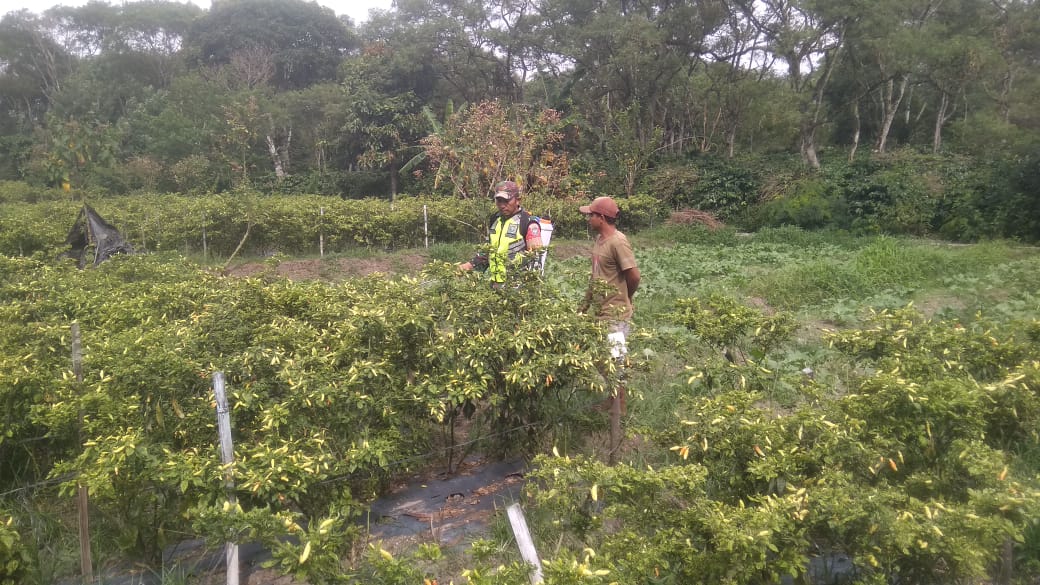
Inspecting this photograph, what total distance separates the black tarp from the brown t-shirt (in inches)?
271

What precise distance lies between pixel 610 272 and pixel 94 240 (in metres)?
7.73

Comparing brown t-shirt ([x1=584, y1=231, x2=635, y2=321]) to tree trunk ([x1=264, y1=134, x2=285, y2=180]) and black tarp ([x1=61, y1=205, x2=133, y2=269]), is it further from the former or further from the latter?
→ tree trunk ([x1=264, y1=134, x2=285, y2=180])

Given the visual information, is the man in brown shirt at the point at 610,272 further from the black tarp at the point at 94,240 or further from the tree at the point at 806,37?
the tree at the point at 806,37

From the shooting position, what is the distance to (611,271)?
4.30m

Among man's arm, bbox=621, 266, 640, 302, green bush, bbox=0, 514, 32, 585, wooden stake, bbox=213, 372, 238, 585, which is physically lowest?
green bush, bbox=0, 514, 32, 585

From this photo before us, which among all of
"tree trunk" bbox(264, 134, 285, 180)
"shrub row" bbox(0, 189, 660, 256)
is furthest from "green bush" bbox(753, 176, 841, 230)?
"tree trunk" bbox(264, 134, 285, 180)

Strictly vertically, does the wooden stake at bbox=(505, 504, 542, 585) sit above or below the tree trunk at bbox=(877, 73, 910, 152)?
below

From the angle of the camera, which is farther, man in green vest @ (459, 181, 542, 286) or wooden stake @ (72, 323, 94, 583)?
man in green vest @ (459, 181, 542, 286)

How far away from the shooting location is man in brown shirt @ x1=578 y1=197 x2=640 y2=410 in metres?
4.04

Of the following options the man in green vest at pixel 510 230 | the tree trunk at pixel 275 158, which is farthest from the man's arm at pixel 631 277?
the tree trunk at pixel 275 158

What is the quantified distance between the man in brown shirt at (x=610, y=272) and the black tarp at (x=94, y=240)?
6.89 meters

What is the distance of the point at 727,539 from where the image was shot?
2059 mm

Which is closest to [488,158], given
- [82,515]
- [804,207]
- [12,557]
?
[804,207]

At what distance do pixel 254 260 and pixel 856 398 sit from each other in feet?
36.9
